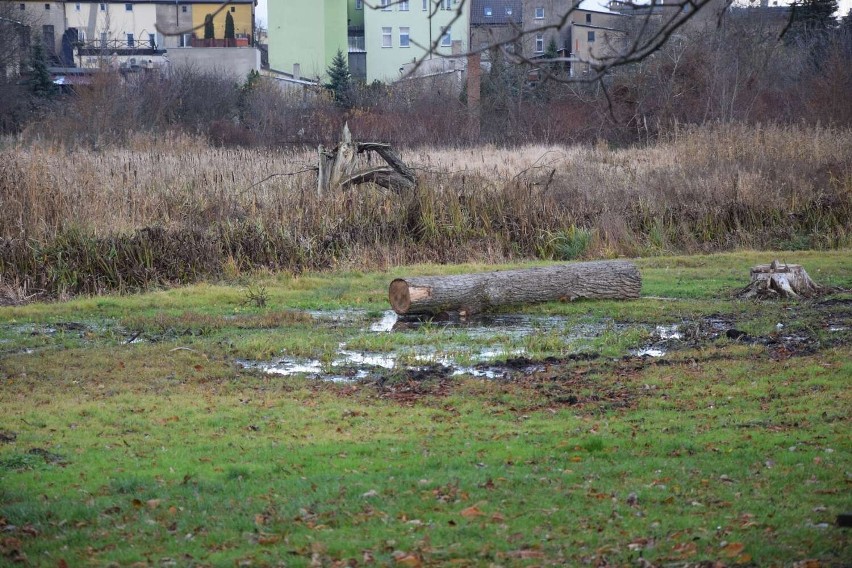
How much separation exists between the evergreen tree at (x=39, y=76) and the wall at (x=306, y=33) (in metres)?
21.7

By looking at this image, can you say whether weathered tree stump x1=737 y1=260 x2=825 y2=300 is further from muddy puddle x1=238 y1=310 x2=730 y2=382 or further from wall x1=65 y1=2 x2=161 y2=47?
wall x1=65 y1=2 x2=161 y2=47

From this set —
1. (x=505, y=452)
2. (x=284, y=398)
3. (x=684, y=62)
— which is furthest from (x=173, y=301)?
(x=684, y=62)

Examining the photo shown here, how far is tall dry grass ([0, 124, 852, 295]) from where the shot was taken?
18172 mm

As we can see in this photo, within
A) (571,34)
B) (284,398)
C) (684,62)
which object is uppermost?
(571,34)

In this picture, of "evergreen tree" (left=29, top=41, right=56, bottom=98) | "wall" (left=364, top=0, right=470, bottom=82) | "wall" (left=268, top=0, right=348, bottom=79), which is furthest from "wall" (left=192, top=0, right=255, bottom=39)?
"evergreen tree" (left=29, top=41, right=56, bottom=98)

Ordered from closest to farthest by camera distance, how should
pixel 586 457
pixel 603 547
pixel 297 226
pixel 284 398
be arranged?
pixel 603 547
pixel 586 457
pixel 284 398
pixel 297 226

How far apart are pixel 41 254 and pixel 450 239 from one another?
833cm

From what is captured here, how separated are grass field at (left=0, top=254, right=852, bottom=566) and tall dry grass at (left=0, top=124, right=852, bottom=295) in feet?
11.9

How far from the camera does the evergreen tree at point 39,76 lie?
1903 inches

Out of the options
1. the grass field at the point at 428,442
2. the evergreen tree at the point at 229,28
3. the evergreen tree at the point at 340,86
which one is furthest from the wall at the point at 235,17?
the grass field at the point at 428,442

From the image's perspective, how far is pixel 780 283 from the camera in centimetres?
1535

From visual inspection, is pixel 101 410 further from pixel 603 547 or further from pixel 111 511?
pixel 603 547

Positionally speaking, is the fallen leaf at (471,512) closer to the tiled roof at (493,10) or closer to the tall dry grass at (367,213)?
the tall dry grass at (367,213)

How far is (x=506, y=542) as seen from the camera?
5.64 metres
